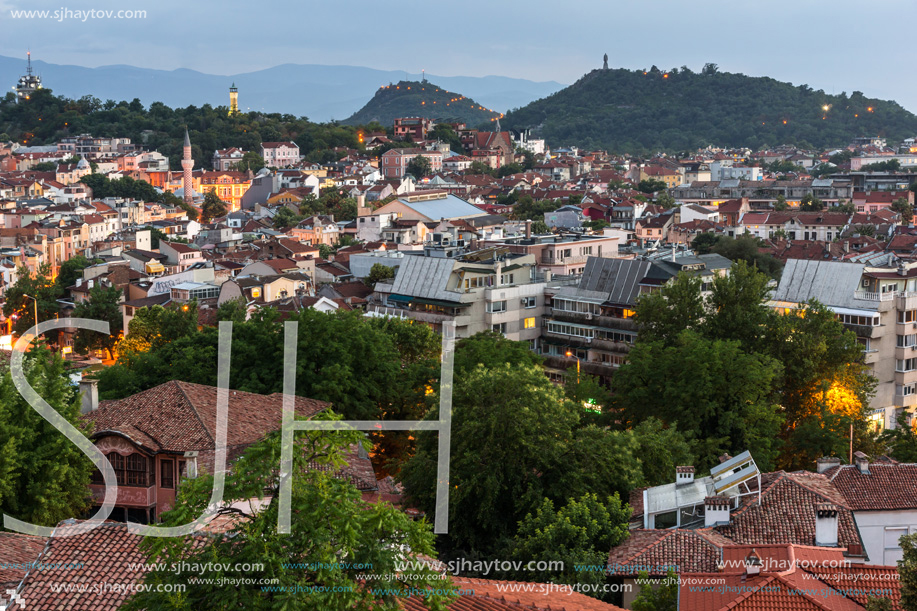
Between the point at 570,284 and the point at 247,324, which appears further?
the point at 570,284

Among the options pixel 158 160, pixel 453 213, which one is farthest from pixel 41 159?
pixel 453 213

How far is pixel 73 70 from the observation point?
135m

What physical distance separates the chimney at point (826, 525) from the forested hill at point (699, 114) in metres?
121

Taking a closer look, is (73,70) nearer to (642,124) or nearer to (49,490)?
(642,124)

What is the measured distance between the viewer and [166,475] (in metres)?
13.4

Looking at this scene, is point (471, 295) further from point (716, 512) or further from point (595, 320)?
point (716, 512)

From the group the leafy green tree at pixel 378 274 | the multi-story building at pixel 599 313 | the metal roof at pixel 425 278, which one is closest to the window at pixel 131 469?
the metal roof at pixel 425 278

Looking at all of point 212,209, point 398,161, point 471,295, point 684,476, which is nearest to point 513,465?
point 684,476

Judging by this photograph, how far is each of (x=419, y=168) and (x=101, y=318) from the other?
5172 cm

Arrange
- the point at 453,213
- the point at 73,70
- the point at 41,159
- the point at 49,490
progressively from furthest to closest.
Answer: the point at 73,70, the point at 41,159, the point at 453,213, the point at 49,490

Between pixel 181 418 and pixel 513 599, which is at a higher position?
pixel 513 599

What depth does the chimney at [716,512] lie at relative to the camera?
12039mm

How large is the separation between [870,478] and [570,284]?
1720 centimetres

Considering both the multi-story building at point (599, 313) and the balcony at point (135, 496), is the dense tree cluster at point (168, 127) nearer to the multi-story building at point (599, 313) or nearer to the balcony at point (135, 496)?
Result: the multi-story building at point (599, 313)
